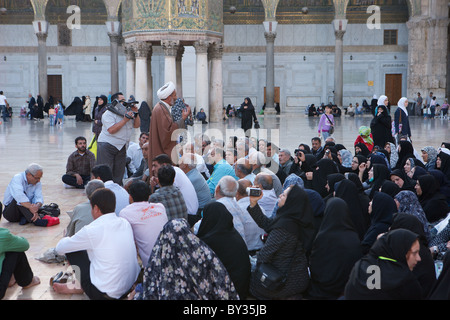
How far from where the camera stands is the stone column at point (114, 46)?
72.5ft

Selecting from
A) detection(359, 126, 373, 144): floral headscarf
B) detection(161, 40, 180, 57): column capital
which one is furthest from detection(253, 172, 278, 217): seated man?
detection(161, 40, 180, 57): column capital

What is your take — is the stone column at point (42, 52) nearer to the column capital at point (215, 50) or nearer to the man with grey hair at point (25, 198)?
the column capital at point (215, 50)

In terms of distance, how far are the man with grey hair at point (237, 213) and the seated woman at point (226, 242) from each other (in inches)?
20.8

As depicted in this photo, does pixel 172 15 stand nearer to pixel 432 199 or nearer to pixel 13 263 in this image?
pixel 432 199

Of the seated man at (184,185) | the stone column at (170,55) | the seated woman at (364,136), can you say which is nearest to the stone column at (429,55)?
the stone column at (170,55)

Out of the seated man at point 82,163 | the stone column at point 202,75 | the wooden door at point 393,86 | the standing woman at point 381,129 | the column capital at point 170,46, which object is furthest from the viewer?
the wooden door at point 393,86

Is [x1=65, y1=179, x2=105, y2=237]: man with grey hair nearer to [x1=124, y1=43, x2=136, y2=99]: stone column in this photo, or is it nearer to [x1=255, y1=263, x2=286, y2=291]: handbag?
[x1=255, y1=263, x2=286, y2=291]: handbag

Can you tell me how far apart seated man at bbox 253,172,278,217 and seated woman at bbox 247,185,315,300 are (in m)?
1.37

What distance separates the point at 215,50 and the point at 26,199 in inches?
548

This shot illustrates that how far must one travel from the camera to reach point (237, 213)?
4.40m

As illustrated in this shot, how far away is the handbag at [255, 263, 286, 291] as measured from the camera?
3676 millimetres

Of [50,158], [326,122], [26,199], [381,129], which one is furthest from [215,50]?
[26,199]

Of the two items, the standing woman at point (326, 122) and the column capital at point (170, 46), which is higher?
the column capital at point (170, 46)
